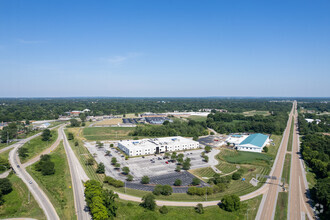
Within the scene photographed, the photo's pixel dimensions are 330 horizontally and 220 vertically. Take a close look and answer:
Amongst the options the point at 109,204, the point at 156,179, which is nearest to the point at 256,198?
the point at 156,179

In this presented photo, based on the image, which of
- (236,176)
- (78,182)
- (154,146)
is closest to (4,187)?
(78,182)

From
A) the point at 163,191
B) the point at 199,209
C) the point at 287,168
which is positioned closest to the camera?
the point at 199,209

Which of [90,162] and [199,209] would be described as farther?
[90,162]

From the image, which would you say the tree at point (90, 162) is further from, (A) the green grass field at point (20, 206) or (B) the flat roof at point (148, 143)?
(A) the green grass field at point (20, 206)

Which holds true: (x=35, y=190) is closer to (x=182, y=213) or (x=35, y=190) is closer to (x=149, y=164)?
(x=149, y=164)

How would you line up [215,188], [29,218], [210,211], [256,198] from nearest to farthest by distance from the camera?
[29,218] < [210,211] < [256,198] < [215,188]

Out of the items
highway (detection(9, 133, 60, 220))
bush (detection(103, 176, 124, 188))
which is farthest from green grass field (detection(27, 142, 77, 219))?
bush (detection(103, 176, 124, 188))

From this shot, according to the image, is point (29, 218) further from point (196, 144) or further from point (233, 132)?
point (233, 132)
